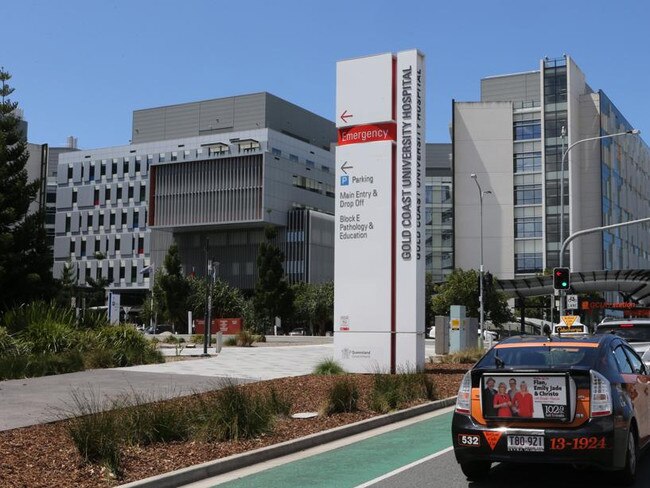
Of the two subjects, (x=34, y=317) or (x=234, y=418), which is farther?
(x=34, y=317)

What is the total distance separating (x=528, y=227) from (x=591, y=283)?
37.3m

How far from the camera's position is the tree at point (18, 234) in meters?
33.8

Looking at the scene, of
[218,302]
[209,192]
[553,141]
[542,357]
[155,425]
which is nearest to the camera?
[542,357]

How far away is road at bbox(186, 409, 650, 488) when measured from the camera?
26.8ft

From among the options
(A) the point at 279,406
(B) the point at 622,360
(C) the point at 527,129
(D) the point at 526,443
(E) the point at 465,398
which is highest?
(C) the point at 527,129

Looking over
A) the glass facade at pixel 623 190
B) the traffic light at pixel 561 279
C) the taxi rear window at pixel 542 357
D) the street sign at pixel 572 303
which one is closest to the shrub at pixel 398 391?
the taxi rear window at pixel 542 357

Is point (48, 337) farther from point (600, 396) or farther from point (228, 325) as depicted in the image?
point (228, 325)

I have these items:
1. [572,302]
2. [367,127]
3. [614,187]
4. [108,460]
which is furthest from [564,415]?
[614,187]

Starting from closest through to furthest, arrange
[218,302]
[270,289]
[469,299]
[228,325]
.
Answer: [228,325], [469,299], [218,302], [270,289]

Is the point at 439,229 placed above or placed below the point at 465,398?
above

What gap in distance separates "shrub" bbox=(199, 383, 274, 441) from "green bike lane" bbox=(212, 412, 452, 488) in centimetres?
109

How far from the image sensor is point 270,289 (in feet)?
268

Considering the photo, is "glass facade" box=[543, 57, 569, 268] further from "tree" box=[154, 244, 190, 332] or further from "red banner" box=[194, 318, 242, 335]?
"red banner" box=[194, 318, 242, 335]

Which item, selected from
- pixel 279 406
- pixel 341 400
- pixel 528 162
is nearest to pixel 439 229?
pixel 528 162
